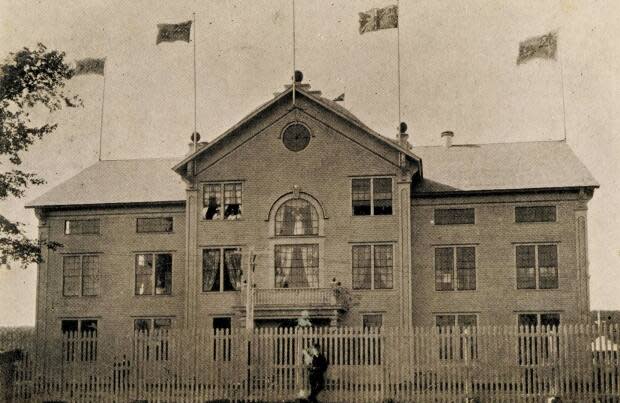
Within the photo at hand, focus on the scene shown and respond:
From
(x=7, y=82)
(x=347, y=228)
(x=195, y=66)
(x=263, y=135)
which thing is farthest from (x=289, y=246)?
(x=7, y=82)

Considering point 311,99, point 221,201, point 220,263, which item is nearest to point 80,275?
point 220,263

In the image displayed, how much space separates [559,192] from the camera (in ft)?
109

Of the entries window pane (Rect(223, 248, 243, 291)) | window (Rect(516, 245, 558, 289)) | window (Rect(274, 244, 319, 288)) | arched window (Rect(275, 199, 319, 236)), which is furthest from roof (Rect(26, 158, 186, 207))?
window (Rect(516, 245, 558, 289))

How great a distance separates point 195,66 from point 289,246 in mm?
9128

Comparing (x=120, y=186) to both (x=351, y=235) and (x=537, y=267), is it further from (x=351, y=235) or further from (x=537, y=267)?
(x=537, y=267)

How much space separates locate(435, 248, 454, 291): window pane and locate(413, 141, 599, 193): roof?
2.66m

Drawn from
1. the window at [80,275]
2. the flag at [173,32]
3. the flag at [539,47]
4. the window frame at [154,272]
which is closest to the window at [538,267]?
the flag at [539,47]

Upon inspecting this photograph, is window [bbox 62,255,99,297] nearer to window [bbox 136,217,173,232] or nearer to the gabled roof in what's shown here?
window [bbox 136,217,173,232]

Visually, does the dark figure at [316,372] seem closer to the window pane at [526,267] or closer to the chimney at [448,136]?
the window pane at [526,267]

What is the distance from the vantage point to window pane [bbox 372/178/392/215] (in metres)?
33.3

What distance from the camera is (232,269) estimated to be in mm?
33938

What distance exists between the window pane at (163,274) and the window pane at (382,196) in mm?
9897

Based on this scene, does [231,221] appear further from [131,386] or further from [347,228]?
[131,386]

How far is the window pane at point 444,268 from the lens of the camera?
3369 cm
